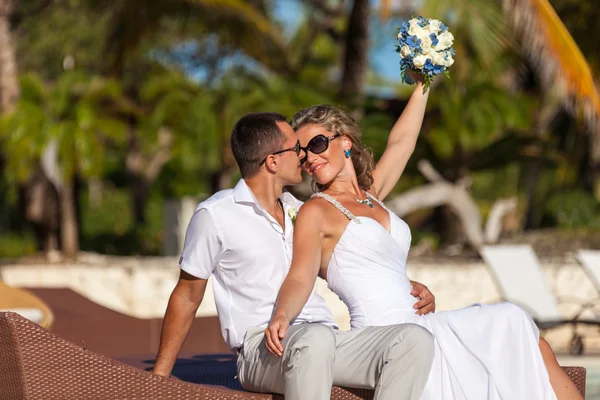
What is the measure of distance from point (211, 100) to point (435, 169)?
3.28m

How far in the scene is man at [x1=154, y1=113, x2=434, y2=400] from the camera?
10.9 ft

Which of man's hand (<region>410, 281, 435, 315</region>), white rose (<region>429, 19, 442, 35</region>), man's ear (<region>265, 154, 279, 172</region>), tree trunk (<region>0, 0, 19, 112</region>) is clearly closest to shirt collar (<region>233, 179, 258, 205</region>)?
man's ear (<region>265, 154, 279, 172</region>)

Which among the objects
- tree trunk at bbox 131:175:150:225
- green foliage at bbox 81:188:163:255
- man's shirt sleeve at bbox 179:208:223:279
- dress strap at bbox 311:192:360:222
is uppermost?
dress strap at bbox 311:192:360:222

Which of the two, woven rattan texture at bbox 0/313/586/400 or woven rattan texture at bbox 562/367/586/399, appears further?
woven rattan texture at bbox 562/367/586/399

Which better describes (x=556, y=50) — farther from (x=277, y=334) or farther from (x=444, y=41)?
(x=277, y=334)

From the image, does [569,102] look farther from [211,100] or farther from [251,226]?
[251,226]

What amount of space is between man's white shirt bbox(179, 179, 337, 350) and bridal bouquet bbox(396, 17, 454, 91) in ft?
3.41

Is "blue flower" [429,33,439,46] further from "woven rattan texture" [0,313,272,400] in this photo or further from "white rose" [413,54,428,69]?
"woven rattan texture" [0,313,272,400]

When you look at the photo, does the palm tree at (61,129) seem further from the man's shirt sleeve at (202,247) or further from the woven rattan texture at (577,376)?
the woven rattan texture at (577,376)

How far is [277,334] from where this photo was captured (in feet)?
11.0

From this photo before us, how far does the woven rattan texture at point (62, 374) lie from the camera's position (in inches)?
132

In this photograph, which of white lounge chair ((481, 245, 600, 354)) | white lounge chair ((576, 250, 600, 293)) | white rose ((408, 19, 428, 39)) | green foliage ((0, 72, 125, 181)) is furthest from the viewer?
green foliage ((0, 72, 125, 181))

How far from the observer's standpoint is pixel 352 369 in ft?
11.4

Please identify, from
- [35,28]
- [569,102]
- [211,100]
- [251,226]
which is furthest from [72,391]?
[35,28]
